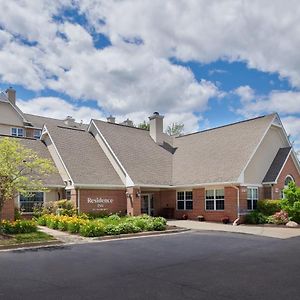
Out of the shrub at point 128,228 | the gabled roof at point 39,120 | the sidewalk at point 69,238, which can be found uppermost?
the gabled roof at point 39,120

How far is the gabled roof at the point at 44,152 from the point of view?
2559 centimetres

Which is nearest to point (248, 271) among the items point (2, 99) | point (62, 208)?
point (62, 208)

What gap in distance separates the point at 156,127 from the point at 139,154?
5.46 m

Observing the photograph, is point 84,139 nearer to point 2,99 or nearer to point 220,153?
point 220,153

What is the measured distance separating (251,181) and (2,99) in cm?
2895

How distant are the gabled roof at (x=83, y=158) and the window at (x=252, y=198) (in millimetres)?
9003

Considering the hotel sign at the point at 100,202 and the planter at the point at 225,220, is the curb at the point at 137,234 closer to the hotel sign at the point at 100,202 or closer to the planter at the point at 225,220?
the planter at the point at 225,220

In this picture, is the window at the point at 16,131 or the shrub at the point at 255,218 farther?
the window at the point at 16,131

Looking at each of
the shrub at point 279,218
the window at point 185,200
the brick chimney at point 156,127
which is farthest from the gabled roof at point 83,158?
the shrub at point 279,218

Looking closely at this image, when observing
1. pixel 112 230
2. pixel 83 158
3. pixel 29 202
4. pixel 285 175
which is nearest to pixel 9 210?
pixel 29 202

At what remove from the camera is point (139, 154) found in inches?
1204

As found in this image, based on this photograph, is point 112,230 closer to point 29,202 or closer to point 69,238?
point 69,238

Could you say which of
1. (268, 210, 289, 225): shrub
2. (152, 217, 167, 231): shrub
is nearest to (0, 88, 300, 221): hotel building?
(268, 210, 289, 225): shrub

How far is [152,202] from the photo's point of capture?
3086 centimetres
